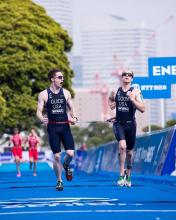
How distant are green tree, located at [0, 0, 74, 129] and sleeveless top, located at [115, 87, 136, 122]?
47596 millimetres

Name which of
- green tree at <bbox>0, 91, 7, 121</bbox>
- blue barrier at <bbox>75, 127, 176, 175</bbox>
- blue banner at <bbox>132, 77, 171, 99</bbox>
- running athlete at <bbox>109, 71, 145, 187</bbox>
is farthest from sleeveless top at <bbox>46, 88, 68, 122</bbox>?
green tree at <bbox>0, 91, 7, 121</bbox>

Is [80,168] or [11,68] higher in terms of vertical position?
[11,68]

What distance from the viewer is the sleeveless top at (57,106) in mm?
16609

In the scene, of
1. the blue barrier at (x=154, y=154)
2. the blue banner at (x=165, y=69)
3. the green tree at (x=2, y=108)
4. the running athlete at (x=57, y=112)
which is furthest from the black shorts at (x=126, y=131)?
the green tree at (x=2, y=108)

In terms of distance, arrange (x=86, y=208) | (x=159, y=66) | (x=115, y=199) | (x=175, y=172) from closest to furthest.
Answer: (x=86, y=208), (x=115, y=199), (x=175, y=172), (x=159, y=66)

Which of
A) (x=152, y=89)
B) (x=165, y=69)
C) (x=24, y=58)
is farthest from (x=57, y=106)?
(x=24, y=58)

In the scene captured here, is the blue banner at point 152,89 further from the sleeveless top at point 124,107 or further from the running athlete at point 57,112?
the running athlete at point 57,112

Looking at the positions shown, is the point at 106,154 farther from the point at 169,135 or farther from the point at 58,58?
the point at 58,58

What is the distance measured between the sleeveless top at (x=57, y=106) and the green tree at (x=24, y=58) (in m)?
48.5

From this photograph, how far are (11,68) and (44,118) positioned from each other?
4966 centimetres

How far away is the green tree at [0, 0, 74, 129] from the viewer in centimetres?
6600

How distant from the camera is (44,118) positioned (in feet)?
54.9

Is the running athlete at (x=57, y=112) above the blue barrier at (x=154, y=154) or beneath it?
above

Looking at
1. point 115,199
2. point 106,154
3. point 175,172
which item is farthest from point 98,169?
point 115,199
